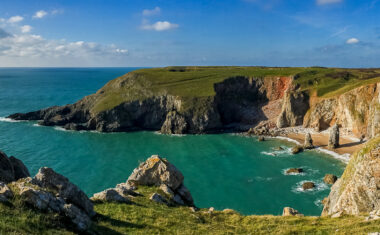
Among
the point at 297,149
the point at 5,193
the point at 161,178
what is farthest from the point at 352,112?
the point at 5,193

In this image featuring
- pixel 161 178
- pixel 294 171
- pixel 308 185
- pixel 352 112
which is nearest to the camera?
pixel 161 178

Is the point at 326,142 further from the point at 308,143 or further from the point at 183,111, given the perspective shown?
the point at 183,111

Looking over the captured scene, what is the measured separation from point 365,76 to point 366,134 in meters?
49.0

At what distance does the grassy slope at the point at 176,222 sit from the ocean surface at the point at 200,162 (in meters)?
26.2

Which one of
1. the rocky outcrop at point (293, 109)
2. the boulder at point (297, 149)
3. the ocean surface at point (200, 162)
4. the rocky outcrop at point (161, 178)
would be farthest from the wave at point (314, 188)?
the rocky outcrop at point (293, 109)

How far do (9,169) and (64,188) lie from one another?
6.95 metres

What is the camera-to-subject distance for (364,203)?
25516mm

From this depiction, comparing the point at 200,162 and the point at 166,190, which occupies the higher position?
the point at 166,190

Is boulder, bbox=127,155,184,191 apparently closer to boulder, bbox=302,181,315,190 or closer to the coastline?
boulder, bbox=302,181,315,190

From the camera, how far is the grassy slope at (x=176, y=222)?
40.5 ft

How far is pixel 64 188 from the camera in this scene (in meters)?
16.4

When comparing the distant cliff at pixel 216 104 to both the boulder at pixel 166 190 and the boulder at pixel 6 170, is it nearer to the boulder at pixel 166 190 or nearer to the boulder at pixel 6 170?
the boulder at pixel 166 190

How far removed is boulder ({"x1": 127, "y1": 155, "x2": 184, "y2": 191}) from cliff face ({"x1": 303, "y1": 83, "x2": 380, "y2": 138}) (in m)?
67.3

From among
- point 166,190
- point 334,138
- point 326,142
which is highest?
point 166,190
